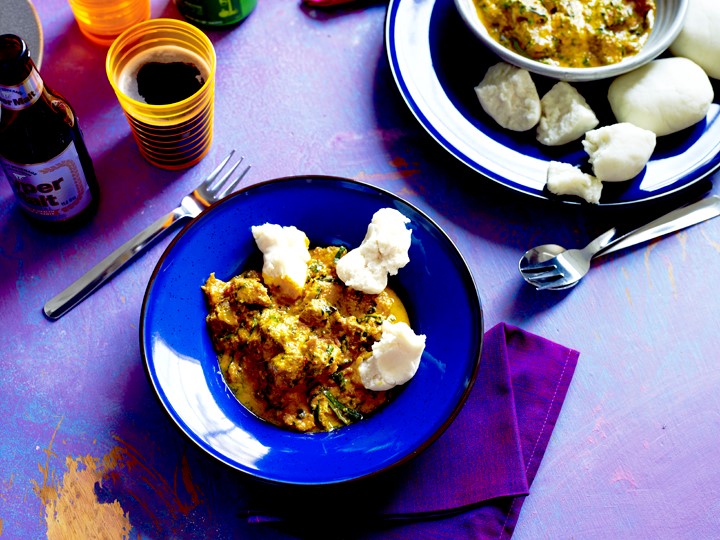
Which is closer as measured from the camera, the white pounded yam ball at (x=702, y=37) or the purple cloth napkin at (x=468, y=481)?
the purple cloth napkin at (x=468, y=481)

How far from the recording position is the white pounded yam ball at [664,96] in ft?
5.46

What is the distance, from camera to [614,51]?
1.77 m

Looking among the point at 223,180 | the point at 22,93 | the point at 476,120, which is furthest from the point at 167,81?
the point at 476,120

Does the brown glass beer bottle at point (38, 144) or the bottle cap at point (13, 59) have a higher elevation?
the bottle cap at point (13, 59)

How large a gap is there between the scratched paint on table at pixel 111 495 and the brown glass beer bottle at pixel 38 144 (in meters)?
0.50

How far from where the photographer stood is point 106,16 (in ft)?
5.74

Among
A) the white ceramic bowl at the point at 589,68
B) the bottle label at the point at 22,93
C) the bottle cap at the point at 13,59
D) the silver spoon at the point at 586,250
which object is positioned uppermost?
the bottle cap at the point at 13,59

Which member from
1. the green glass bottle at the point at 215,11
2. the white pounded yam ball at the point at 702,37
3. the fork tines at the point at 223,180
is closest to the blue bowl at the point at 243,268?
the fork tines at the point at 223,180

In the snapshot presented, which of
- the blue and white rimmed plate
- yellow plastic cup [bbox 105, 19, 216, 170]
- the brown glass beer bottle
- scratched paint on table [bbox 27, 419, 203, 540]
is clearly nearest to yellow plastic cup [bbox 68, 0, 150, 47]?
yellow plastic cup [bbox 105, 19, 216, 170]

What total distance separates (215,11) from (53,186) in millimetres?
617

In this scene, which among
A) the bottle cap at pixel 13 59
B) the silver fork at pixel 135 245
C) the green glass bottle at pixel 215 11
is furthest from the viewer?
the green glass bottle at pixel 215 11

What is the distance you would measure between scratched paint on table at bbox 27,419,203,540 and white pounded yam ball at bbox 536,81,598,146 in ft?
3.53

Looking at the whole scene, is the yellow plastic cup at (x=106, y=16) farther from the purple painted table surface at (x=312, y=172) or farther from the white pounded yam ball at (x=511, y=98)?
the white pounded yam ball at (x=511, y=98)

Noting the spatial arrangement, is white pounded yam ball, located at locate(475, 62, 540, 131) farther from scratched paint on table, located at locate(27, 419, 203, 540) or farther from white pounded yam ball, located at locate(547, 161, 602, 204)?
scratched paint on table, located at locate(27, 419, 203, 540)
